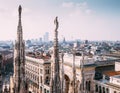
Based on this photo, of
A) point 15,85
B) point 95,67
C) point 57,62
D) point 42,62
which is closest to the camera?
point 15,85

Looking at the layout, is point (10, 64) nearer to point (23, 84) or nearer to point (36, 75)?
point (36, 75)

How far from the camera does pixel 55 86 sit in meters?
16.1

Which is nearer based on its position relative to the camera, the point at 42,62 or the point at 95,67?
the point at 95,67

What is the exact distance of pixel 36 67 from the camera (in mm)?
73500

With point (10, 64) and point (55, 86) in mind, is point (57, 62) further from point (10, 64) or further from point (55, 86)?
point (10, 64)

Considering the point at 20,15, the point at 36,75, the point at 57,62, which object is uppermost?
the point at 20,15

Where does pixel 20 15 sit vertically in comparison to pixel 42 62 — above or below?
above

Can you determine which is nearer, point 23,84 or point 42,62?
point 23,84

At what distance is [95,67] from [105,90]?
984 cm

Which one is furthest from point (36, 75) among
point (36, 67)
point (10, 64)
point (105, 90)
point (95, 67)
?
point (10, 64)

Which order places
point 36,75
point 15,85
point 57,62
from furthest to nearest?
point 36,75, point 57,62, point 15,85

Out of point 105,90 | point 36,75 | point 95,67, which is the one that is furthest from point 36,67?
point 105,90

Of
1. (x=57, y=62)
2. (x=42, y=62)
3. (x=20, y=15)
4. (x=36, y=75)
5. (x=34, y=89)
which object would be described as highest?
(x=20, y=15)

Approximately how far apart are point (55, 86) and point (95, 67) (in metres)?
43.2
